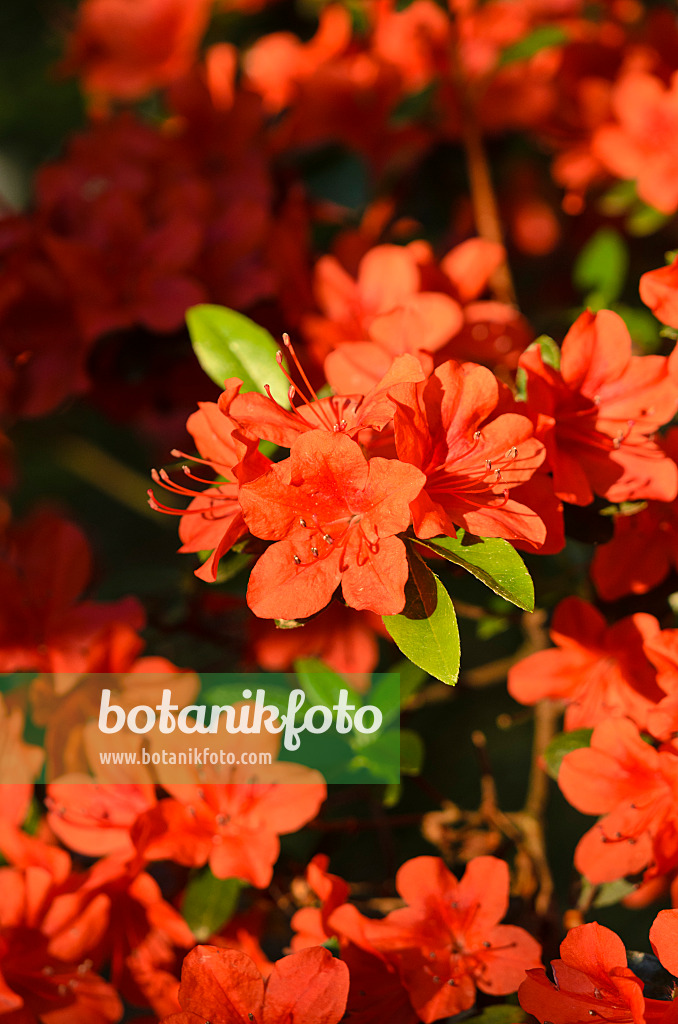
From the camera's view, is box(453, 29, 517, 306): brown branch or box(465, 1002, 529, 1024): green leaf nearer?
box(465, 1002, 529, 1024): green leaf

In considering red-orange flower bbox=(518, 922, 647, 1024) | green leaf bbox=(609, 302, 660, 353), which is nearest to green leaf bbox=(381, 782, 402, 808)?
red-orange flower bbox=(518, 922, 647, 1024)

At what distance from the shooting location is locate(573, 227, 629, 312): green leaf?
4.07ft

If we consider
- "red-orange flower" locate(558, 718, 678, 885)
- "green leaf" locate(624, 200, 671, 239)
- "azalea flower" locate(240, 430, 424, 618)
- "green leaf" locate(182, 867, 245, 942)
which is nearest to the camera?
"azalea flower" locate(240, 430, 424, 618)

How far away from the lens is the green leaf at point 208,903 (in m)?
0.81

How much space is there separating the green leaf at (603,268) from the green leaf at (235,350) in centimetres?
62

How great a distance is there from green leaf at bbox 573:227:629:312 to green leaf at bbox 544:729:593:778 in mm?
665

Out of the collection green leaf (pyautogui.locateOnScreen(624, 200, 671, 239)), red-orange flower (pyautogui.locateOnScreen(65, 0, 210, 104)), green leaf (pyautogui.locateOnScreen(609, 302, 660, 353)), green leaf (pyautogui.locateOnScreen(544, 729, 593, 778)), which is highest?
red-orange flower (pyautogui.locateOnScreen(65, 0, 210, 104))

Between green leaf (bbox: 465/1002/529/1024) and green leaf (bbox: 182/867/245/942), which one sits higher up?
green leaf (bbox: 182/867/245/942)

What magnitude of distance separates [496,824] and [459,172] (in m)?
0.98

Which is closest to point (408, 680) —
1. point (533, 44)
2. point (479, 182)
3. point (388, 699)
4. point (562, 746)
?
point (388, 699)

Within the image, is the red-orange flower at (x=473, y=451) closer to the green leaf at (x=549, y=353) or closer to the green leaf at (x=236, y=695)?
the green leaf at (x=549, y=353)

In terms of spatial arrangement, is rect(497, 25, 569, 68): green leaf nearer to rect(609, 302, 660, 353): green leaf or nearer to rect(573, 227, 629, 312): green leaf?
rect(573, 227, 629, 312): green leaf

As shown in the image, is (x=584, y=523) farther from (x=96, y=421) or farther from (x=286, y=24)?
(x=286, y=24)

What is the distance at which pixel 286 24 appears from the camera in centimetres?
161
